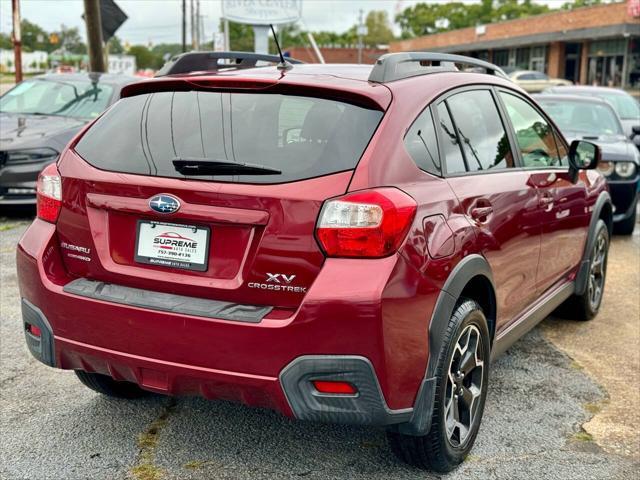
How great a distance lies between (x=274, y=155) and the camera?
9.52 ft

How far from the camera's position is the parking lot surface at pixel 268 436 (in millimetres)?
3254

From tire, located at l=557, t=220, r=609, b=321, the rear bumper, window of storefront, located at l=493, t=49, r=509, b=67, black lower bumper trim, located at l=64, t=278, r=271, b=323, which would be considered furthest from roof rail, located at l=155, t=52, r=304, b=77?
window of storefront, located at l=493, t=49, r=509, b=67

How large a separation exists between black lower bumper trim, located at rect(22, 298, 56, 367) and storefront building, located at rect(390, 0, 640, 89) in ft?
127

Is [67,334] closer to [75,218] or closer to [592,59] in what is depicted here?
[75,218]

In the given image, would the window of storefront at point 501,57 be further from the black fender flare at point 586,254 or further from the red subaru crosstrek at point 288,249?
the red subaru crosstrek at point 288,249

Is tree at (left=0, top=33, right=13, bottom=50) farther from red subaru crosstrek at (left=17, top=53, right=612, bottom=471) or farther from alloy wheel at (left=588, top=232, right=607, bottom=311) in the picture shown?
red subaru crosstrek at (left=17, top=53, right=612, bottom=471)

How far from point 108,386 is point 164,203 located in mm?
1327

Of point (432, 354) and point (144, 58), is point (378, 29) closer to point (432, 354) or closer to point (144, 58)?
point (144, 58)

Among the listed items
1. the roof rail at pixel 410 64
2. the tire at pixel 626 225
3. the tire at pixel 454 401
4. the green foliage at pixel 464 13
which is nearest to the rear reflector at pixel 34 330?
the tire at pixel 454 401

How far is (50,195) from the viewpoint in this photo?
3283 millimetres

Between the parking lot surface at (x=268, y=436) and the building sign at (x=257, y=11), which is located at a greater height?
the building sign at (x=257, y=11)

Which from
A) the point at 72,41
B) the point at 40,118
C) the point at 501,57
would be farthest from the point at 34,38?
the point at 40,118

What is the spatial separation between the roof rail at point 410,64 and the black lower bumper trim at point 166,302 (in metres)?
1.10

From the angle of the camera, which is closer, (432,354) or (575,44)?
(432,354)
